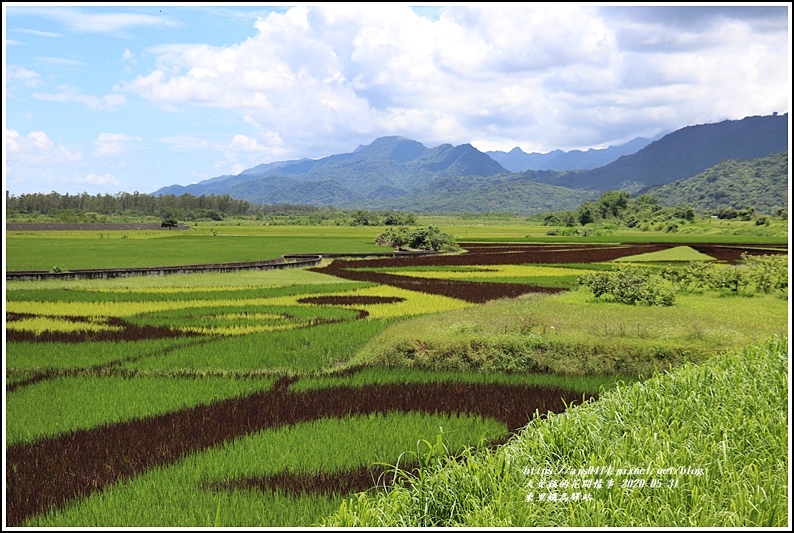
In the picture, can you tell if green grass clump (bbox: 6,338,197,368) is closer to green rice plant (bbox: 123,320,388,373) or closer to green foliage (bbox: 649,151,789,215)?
green rice plant (bbox: 123,320,388,373)

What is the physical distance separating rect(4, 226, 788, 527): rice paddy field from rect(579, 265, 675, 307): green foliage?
495mm

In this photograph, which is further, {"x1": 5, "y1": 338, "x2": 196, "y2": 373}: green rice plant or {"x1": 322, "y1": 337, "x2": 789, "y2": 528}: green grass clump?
{"x1": 5, "y1": 338, "x2": 196, "y2": 373}: green rice plant

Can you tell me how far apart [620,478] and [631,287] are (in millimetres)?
14417

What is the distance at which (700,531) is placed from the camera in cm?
454

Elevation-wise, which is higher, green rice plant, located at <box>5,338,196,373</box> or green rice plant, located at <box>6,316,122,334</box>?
green rice plant, located at <box>6,316,122,334</box>

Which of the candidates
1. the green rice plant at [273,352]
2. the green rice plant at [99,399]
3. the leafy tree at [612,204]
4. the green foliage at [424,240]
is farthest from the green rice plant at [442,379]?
the leafy tree at [612,204]

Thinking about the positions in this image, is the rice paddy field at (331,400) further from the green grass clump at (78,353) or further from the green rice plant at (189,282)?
the green rice plant at (189,282)

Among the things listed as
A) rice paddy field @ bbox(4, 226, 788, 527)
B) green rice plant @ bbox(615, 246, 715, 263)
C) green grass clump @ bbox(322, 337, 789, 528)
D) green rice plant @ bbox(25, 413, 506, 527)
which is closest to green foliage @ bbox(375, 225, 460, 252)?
green rice plant @ bbox(615, 246, 715, 263)

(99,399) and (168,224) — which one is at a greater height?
(168,224)

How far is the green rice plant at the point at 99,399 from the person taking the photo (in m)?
8.34

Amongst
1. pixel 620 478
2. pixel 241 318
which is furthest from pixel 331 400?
pixel 241 318

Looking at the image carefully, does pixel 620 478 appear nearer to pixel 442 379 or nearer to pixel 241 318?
pixel 442 379

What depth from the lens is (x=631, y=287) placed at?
1895cm

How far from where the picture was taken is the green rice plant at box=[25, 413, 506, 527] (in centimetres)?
558
